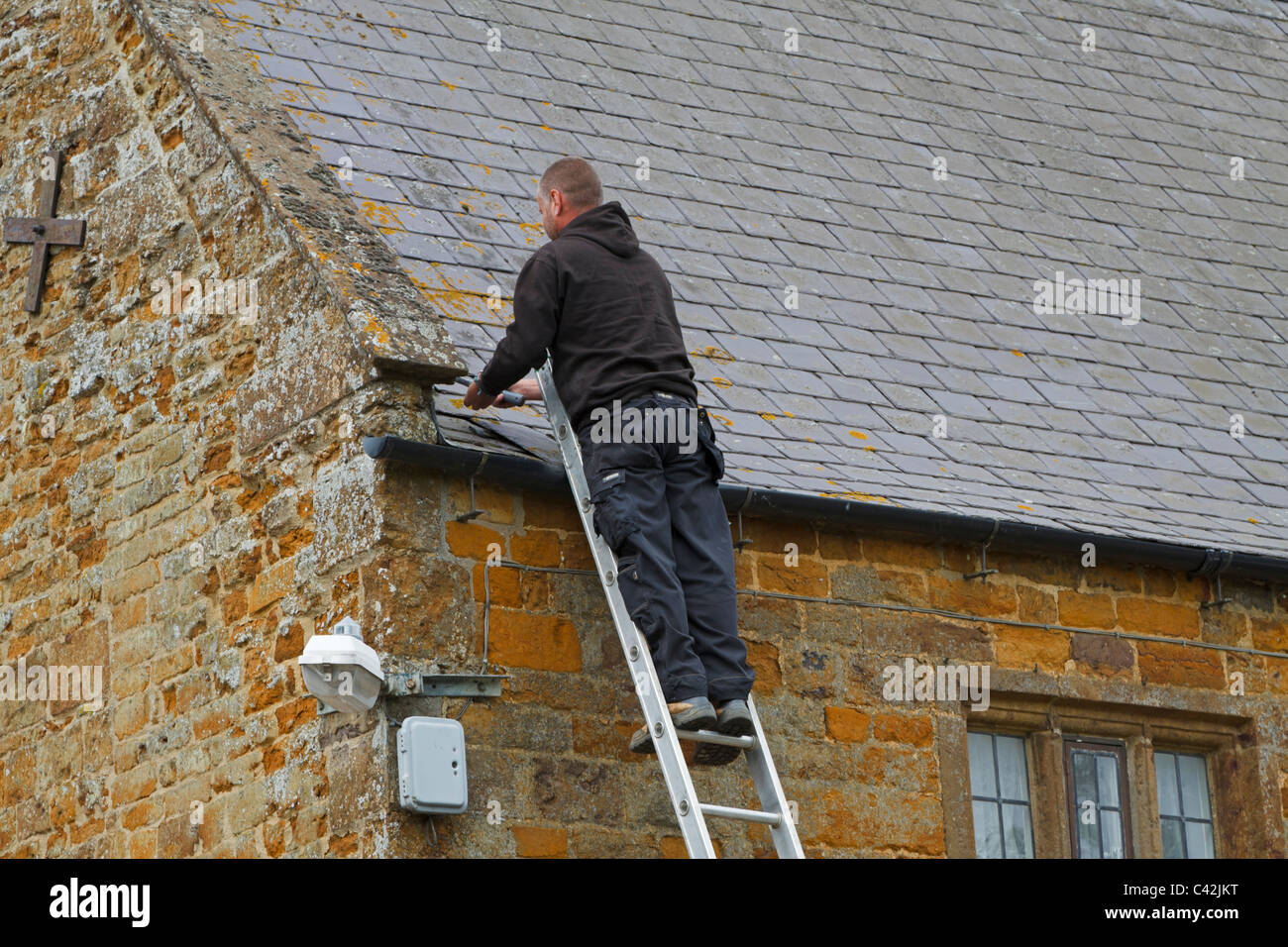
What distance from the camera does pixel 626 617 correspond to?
7027mm

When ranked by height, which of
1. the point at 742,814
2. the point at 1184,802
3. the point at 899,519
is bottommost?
the point at 742,814

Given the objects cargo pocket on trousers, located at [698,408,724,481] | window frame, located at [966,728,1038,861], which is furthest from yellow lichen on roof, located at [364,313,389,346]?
window frame, located at [966,728,1038,861]

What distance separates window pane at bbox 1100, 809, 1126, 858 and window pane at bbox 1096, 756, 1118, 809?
1.7 inches

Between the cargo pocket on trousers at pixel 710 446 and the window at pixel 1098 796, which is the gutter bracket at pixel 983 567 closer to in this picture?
the window at pixel 1098 796

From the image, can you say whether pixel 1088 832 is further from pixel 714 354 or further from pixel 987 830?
pixel 714 354

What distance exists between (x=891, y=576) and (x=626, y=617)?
1.66 metres

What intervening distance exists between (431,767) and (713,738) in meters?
0.96

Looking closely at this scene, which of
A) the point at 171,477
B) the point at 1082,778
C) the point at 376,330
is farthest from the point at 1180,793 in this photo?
the point at 171,477

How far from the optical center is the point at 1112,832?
8727 mm

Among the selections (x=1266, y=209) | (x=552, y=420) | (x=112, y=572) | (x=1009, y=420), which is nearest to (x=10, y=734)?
(x=112, y=572)

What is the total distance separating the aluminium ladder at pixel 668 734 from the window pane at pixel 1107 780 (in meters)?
2.26

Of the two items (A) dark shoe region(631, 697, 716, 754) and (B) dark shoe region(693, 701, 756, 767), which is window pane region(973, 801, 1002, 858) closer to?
(B) dark shoe region(693, 701, 756, 767)

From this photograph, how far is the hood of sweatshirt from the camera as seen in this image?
7328 millimetres

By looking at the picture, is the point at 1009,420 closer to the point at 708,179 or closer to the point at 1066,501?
the point at 1066,501
